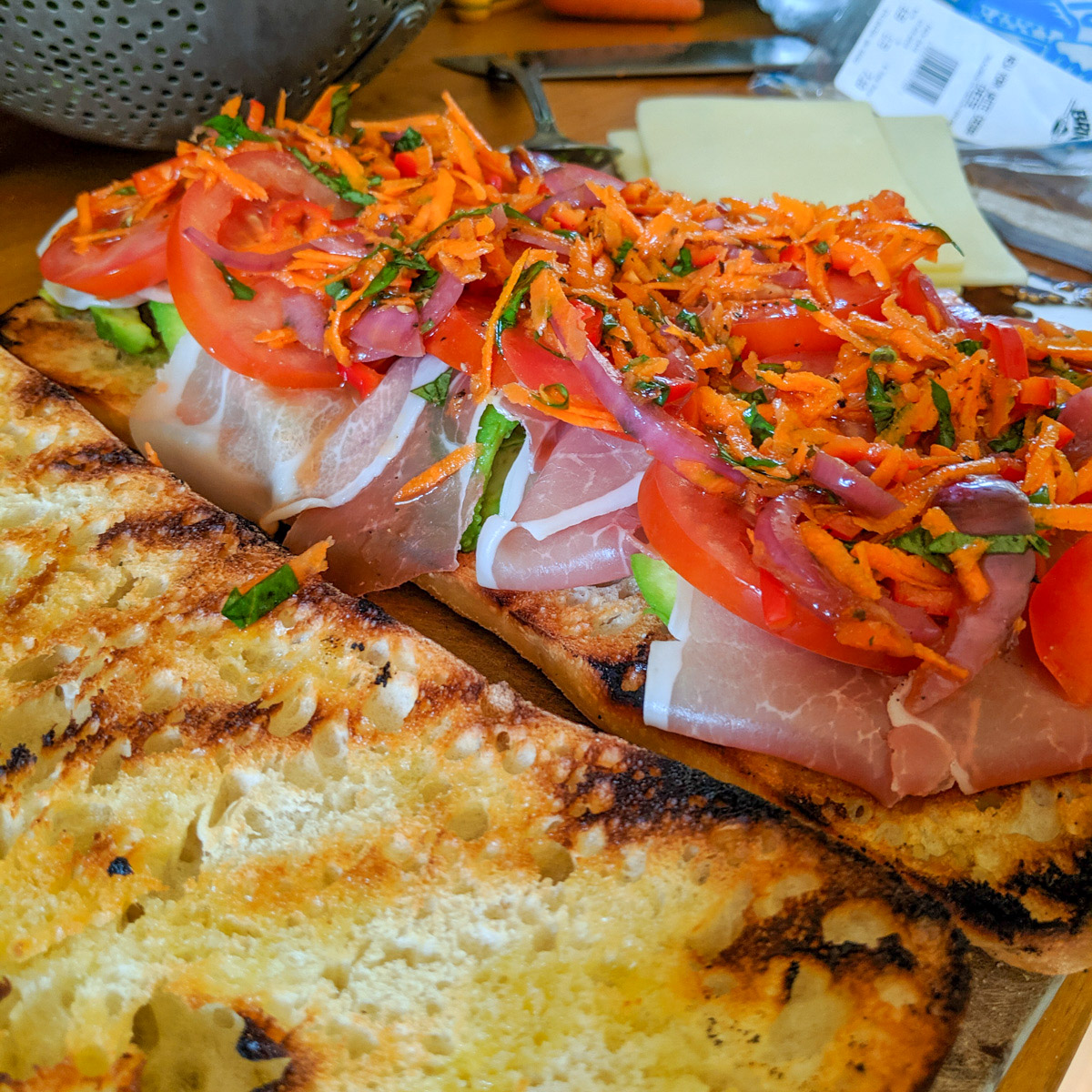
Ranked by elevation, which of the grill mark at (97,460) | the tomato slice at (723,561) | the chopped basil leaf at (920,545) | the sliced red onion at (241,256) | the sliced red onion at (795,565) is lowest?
the grill mark at (97,460)

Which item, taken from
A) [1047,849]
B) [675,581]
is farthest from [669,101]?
[1047,849]

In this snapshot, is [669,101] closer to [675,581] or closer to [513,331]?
[513,331]

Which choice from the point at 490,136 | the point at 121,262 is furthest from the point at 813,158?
the point at 121,262

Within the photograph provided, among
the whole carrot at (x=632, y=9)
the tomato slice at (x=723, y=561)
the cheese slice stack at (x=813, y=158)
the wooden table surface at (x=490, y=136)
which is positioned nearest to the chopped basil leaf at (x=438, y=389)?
the wooden table surface at (x=490, y=136)

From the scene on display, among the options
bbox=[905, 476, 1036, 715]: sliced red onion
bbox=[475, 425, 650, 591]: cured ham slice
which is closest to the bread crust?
bbox=[475, 425, 650, 591]: cured ham slice

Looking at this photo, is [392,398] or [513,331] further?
A: [392,398]

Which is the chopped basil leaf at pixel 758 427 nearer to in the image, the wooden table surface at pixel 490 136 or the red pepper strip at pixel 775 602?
the red pepper strip at pixel 775 602
